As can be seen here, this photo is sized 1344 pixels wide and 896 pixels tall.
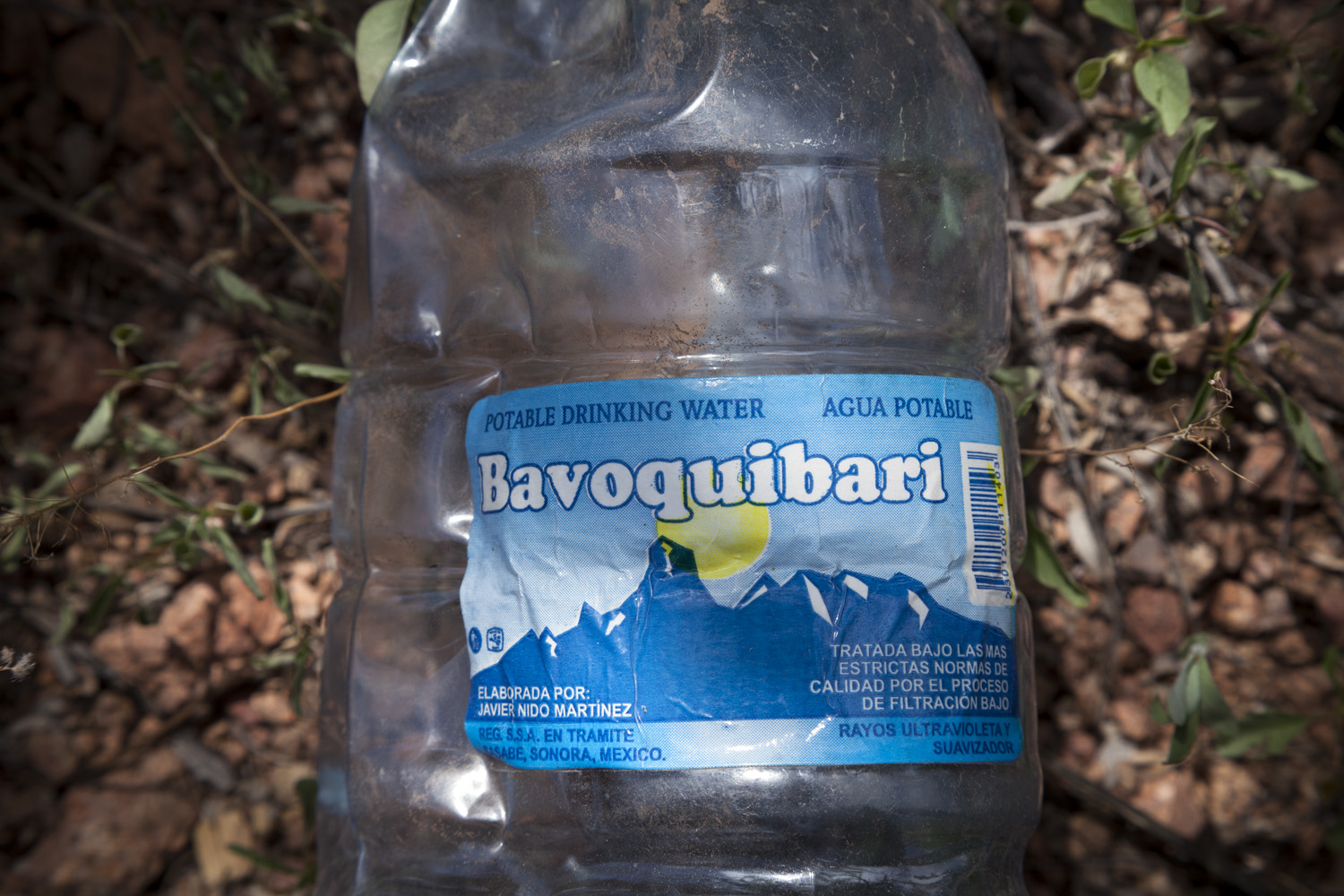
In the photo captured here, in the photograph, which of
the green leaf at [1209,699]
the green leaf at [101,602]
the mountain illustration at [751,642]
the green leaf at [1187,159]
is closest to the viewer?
the mountain illustration at [751,642]

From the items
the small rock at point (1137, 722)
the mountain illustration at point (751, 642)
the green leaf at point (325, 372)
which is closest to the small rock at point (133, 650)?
the green leaf at point (325, 372)

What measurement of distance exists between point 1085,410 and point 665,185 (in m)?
0.70

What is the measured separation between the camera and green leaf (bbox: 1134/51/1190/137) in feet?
3.47

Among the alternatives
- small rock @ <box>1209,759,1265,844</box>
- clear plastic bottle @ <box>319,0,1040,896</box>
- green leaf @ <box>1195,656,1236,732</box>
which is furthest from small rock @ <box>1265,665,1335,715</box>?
clear plastic bottle @ <box>319,0,1040,896</box>

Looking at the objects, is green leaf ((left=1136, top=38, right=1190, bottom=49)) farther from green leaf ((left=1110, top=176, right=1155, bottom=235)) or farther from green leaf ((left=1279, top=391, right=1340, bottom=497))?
green leaf ((left=1279, top=391, right=1340, bottom=497))

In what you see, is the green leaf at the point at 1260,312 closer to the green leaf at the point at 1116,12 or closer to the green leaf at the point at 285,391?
the green leaf at the point at 1116,12

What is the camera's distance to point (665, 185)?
0.99 m

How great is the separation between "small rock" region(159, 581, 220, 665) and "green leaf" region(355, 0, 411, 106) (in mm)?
723

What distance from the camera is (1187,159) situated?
106cm

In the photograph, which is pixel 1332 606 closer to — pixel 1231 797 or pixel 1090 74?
pixel 1231 797

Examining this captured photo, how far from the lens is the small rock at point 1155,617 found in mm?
1341

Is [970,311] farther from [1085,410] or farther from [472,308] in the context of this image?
[472,308]

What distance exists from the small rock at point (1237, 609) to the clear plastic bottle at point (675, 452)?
442 mm

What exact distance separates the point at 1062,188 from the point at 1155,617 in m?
0.60
